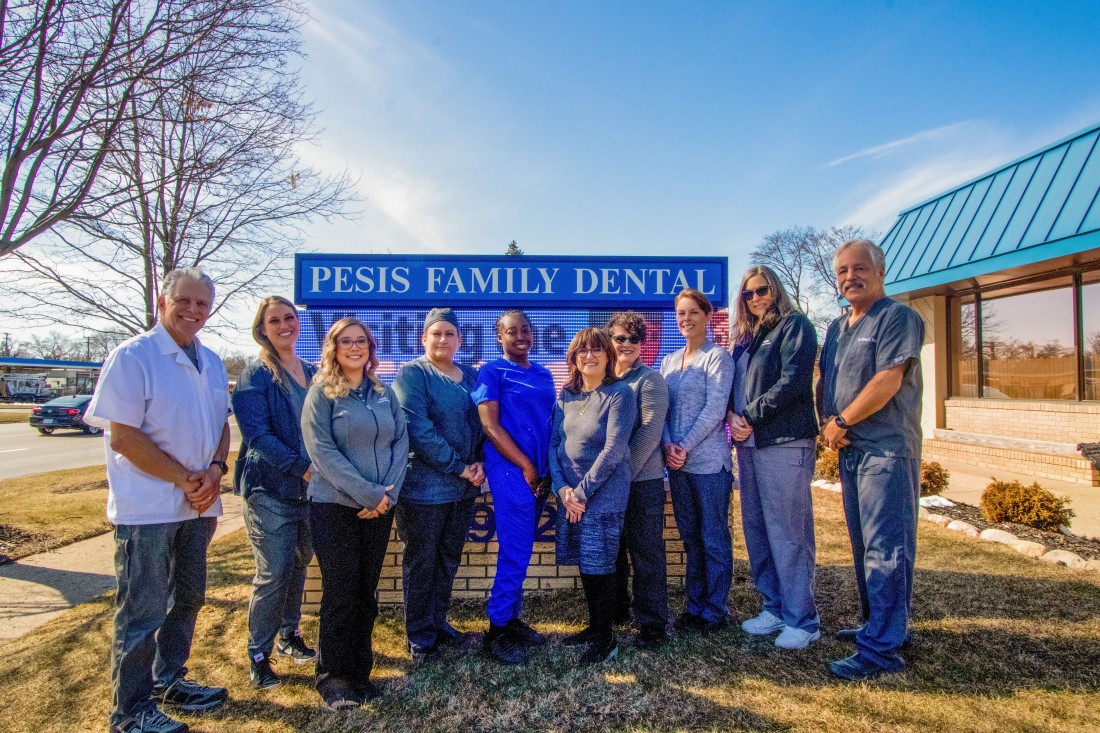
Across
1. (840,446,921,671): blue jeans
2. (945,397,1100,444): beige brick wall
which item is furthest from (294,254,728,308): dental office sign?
(945,397,1100,444): beige brick wall

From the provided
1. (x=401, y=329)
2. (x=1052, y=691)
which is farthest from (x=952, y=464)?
(x=401, y=329)

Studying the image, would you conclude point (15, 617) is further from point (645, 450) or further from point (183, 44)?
point (183, 44)

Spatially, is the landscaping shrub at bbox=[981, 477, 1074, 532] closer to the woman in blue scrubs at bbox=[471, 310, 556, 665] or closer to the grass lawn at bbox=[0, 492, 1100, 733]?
the grass lawn at bbox=[0, 492, 1100, 733]

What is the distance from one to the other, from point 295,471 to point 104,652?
183 cm

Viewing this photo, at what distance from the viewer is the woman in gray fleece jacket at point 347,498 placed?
263 cm

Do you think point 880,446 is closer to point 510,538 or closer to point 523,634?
point 510,538

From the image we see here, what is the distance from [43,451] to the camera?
15625mm

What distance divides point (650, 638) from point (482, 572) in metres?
1.30

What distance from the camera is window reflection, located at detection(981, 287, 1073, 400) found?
891 cm

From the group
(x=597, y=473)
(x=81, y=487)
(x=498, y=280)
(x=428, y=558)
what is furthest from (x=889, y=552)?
(x=81, y=487)

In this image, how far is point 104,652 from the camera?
333cm

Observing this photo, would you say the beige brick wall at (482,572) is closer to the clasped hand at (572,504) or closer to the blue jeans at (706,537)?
the blue jeans at (706,537)

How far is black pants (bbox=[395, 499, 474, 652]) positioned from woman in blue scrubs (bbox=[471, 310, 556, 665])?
0.85 ft

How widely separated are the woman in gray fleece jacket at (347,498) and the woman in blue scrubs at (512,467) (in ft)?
1.97
